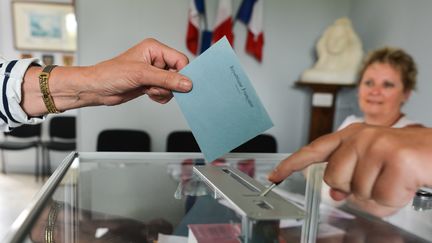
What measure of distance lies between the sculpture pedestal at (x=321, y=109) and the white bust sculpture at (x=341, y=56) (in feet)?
0.32

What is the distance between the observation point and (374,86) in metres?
1.76

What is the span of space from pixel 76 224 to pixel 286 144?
7.94 feet

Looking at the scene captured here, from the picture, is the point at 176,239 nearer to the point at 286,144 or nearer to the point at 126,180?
the point at 126,180

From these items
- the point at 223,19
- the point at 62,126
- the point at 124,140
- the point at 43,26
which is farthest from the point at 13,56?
the point at 223,19

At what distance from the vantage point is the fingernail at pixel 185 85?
0.60 metres

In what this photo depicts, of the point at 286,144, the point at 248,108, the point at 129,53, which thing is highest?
the point at 129,53

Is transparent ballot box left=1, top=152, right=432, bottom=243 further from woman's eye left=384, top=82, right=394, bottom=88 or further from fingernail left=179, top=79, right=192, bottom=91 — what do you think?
woman's eye left=384, top=82, right=394, bottom=88

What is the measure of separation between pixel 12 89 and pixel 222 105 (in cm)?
53

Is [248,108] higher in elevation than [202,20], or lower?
lower

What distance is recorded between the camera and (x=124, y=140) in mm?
2547

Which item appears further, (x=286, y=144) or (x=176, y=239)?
(x=286, y=144)

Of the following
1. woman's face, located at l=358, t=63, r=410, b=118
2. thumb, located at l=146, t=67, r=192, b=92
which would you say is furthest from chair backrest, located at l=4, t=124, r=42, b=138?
thumb, located at l=146, t=67, r=192, b=92

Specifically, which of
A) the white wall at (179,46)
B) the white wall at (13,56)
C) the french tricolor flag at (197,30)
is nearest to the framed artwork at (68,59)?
the white wall at (13,56)

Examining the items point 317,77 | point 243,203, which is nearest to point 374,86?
point 317,77
